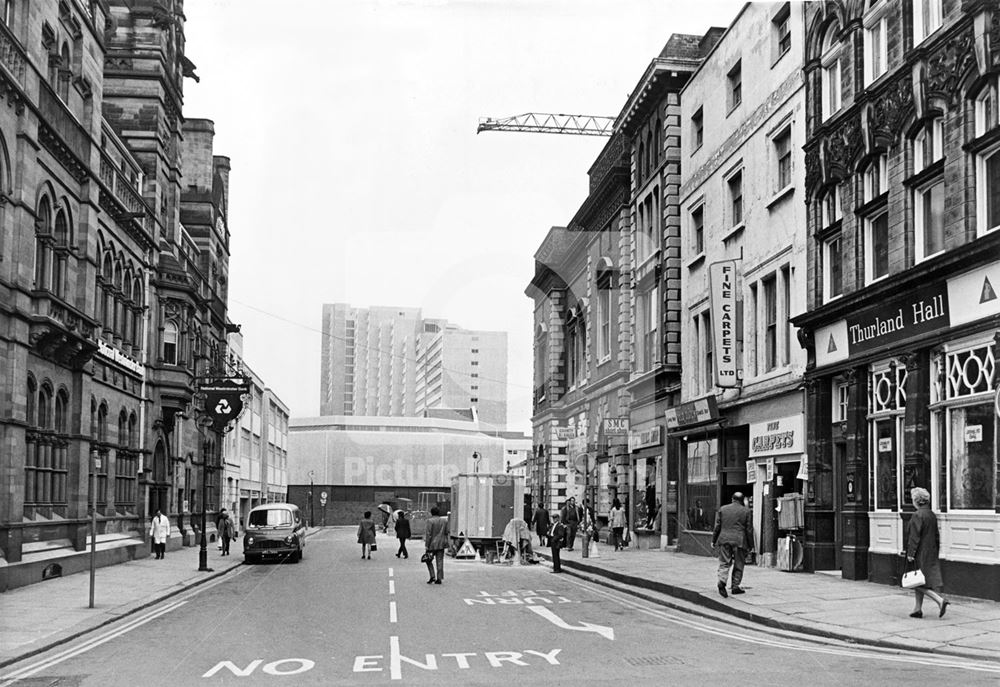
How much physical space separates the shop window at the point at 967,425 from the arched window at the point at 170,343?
33.5m

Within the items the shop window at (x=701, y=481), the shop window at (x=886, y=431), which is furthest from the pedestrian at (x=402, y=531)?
the shop window at (x=886, y=431)

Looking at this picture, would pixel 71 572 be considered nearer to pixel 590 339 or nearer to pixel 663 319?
pixel 663 319

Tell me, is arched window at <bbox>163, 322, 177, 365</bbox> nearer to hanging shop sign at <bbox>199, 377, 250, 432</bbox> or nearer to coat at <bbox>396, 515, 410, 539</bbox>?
hanging shop sign at <bbox>199, 377, 250, 432</bbox>

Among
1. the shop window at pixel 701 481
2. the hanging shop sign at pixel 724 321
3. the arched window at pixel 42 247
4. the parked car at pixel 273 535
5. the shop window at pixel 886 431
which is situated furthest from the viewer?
the parked car at pixel 273 535

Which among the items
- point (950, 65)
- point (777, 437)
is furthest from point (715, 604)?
point (950, 65)

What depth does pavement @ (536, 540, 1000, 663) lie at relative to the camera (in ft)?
47.4

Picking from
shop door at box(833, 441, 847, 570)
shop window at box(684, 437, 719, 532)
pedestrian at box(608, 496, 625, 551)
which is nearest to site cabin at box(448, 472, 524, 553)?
pedestrian at box(608, 496, 625, 551)

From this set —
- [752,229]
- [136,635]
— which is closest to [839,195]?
[752,229]

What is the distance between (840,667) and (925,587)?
4.04 meters

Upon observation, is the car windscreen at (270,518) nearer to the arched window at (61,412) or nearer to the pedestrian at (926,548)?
the arched window at (61,412)

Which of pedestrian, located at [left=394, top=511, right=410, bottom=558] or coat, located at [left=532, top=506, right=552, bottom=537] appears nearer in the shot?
pedestrian, located at [left=394, top=511, right=410, bottom=558]

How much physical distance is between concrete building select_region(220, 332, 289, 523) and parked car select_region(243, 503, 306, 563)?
64.7 feet

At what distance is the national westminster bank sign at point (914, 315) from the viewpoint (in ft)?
59.8

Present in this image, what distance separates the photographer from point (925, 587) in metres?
16.0
